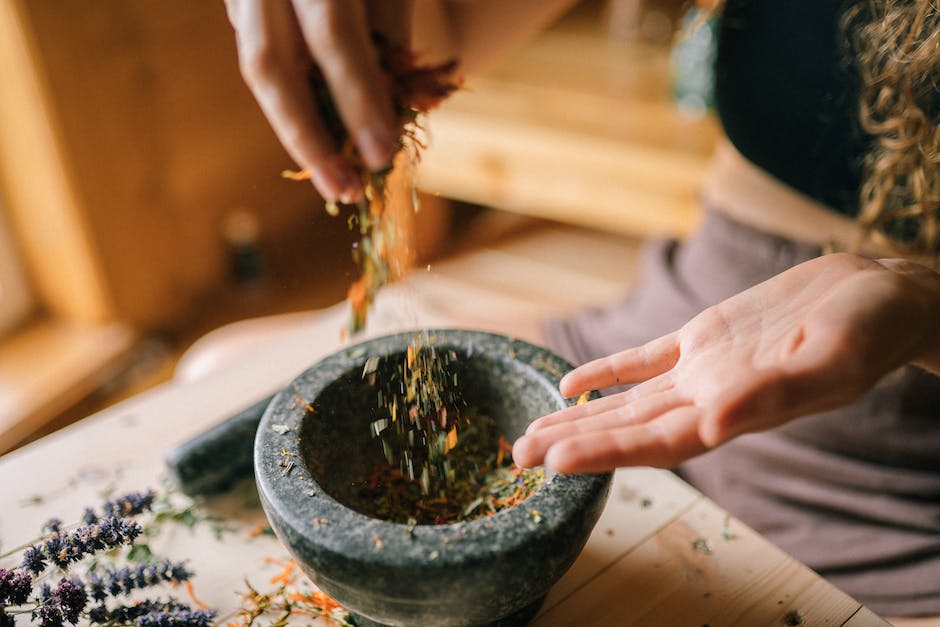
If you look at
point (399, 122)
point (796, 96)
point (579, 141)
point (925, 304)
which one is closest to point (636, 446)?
point (925, 304)

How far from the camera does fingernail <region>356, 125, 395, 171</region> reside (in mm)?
796

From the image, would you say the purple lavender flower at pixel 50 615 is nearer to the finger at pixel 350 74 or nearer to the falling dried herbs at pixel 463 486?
the falling dried herbs at pixel 463 486

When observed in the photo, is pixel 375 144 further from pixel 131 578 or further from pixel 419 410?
pixel 131 578

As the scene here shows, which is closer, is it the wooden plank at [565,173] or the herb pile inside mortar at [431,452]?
the herb pile inside mortar at [431,452]

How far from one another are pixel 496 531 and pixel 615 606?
0.86 feet

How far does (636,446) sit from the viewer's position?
0.72 metres

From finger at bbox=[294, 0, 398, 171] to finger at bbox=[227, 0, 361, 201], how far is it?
25 millimetres

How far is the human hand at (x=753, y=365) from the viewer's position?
0.69 meters

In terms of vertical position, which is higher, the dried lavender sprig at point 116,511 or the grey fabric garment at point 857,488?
the dried lavender sprig at point 116,511

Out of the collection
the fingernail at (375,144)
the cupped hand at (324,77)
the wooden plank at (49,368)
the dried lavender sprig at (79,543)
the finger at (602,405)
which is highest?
the cupped hand at (324,77)

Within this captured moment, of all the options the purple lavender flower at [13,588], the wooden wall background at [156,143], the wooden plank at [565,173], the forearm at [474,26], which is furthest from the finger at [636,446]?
the wooden plank at [565,173]

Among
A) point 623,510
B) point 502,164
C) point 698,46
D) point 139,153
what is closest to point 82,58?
point 139,153

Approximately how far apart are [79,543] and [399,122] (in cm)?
59

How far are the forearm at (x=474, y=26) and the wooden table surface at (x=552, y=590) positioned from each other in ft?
1.63
